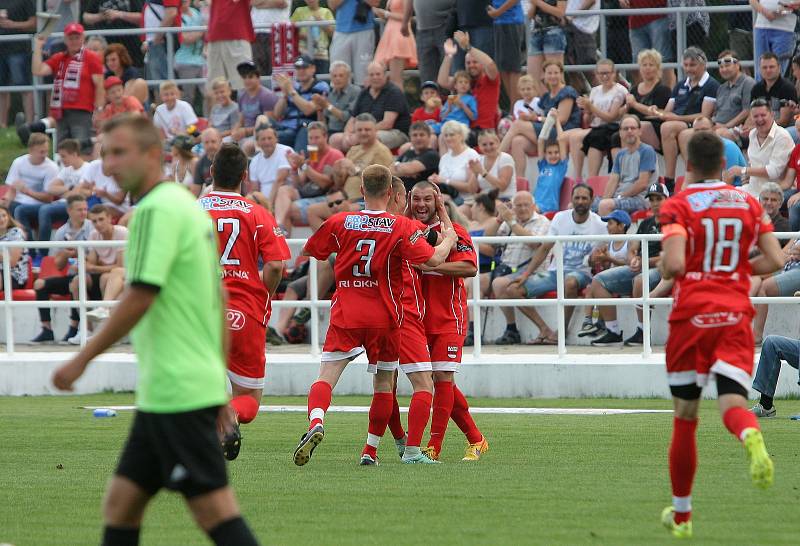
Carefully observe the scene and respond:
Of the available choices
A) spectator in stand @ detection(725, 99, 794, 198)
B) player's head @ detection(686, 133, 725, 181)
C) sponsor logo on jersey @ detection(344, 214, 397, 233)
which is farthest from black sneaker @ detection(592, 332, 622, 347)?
player's head @ detection(686, 133, 725, 181)

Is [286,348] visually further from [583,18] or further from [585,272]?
[583,18]

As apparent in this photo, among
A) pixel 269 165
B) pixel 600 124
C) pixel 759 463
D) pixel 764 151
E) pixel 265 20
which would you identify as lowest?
pixel 759 463

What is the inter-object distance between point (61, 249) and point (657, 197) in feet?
25.5

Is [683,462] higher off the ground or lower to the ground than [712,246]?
lower

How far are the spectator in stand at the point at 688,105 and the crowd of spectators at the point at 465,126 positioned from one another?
1.1 inches

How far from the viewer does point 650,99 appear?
18422 millimetres

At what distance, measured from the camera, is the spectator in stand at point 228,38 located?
21562 mm

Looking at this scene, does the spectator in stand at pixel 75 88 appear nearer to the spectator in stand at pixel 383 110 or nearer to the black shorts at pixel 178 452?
the spectator in stand at pixel 383 110

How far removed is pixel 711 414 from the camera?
13.2m

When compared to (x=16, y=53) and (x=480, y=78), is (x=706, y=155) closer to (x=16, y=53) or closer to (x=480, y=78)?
(x=480, y=78)

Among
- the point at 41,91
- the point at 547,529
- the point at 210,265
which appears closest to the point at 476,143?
the point at 41,91

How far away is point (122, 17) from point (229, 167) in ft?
54.1

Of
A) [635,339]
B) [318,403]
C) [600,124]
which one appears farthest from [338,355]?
[600,124]

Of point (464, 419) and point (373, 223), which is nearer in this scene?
point (373, 223)
